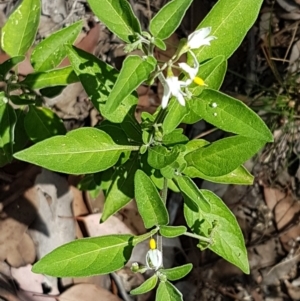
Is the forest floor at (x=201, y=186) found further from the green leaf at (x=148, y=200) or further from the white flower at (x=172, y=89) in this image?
the white flower at (x=172, y=89)

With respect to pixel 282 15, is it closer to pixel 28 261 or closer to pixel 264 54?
pixel 264 54

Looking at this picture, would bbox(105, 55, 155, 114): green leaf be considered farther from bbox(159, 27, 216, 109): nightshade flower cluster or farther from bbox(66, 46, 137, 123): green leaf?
bbox(66, 46, 137, 123): green leaf

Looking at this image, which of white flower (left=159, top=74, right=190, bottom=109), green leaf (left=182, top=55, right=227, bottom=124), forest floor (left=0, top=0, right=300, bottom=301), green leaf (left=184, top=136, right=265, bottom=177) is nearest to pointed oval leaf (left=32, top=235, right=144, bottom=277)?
green leaf (left=184, top=136, right=265, bottom=177)

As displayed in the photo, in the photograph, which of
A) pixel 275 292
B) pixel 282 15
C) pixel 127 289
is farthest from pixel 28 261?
pixel 282 15

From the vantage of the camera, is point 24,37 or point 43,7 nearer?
point 24,37

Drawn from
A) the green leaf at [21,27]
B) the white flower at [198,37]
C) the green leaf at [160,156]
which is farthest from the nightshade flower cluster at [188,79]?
the green leaf at [21,27]

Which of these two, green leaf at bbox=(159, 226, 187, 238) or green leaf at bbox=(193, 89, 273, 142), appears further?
green leaf at bbox=(159, 226, 187, 238)
